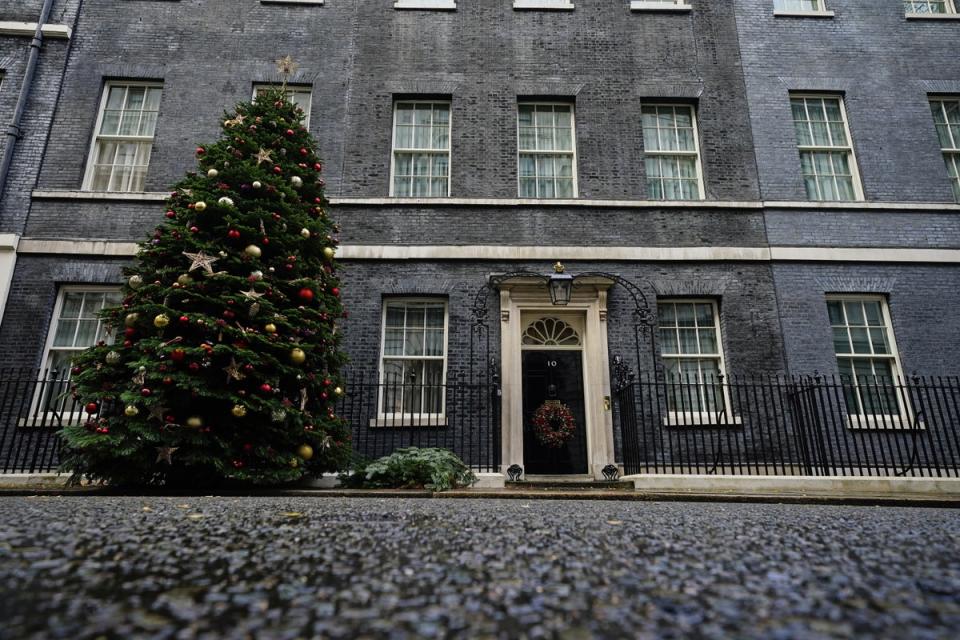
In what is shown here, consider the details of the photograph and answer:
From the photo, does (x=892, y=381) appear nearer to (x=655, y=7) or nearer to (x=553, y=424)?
(x=553, y=424)

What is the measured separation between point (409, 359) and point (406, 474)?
2.65m

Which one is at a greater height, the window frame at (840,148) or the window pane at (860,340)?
the window frame at (840,148)

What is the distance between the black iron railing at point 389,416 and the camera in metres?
8.06

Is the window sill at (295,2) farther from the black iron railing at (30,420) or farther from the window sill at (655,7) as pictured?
the black iron railing at (30,420)

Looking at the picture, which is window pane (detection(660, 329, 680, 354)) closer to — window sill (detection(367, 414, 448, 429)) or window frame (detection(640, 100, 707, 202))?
window frame (detection(640, 100, 707, 202))

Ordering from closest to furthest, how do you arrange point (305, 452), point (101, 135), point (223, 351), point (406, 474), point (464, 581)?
1. point (464, 581)
2. point (223, 351)
3. point (305, 452)
4. point (406, 474)
5. point (101, 135)

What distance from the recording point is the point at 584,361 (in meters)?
9.11

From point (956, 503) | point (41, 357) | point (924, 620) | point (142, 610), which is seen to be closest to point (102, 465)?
point (41, 357)

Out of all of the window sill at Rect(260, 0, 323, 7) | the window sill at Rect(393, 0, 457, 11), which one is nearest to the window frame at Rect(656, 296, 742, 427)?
the window sill at Rect(393, 0, 457, 11)

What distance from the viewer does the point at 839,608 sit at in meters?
1.34

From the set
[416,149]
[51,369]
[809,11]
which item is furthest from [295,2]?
[809,11]

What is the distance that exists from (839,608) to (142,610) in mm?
1815

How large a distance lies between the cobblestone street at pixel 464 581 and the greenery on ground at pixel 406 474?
3.94 metres

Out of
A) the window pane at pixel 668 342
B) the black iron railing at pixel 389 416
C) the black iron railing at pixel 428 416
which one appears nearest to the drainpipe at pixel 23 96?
the black iron railing at pixel 389 416
